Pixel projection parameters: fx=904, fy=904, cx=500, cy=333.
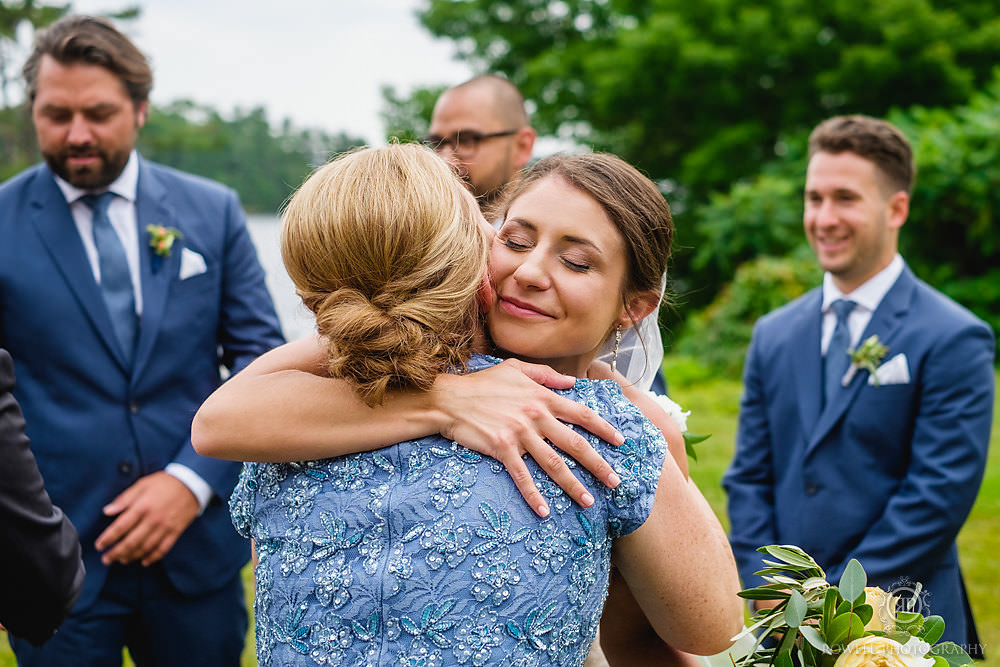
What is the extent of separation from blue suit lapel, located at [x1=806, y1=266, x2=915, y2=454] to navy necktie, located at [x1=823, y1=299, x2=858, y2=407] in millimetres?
50

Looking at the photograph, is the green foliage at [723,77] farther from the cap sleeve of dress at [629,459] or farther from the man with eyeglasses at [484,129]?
the cap sleeve of dress at [629,459]

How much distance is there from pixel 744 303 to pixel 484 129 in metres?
9.06

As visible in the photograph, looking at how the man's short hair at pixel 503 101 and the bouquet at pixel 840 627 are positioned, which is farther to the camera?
the man's short hair at pixel 503 101

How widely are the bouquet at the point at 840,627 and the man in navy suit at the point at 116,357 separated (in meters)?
2.33

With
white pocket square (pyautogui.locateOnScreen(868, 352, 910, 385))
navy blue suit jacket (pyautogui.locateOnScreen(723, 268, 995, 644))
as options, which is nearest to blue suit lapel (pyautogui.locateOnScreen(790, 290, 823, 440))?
navy blue suit jacket (pyautogui.locateOnScreen(723, 268, 995, 644))

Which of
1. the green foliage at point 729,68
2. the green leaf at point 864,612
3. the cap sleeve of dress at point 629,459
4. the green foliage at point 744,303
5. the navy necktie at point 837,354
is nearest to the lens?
the cap sleeve of dress at point 629,459

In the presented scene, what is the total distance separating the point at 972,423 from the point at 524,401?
8.47ft

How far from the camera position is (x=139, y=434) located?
351 cm

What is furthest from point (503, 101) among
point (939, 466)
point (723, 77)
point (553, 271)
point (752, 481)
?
point (723, 77)

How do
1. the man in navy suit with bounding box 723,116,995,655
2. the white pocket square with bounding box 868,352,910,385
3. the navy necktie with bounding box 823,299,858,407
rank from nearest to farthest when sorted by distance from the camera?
1. the man in navy suit with bounding box 723,116,995,655
2. the white pocket square with bounding box 868,352,910,385
3. the navy necktie with bounding box 823,299,858,407

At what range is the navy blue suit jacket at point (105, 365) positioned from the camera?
3416 millimetres

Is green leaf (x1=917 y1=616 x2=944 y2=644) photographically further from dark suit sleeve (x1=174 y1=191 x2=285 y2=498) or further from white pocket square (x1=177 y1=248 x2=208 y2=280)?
white pocket square (x1=177 y1=248 x2=208 y2=280)

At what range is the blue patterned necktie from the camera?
353 centimetres

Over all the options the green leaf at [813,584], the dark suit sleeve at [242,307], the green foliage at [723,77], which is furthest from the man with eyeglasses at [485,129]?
the green foliage at [723,77]
